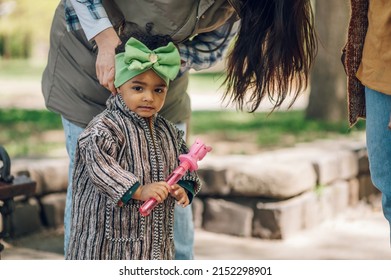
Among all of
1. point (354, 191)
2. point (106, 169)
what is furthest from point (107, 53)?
point (354, 191)

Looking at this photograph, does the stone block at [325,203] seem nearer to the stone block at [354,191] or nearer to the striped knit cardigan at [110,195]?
the stone block at [354,191]

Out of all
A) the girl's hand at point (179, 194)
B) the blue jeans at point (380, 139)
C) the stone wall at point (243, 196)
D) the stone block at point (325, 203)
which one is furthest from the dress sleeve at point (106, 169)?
the stone block at point (325, 203)

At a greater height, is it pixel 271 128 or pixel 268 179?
pixel 271 128

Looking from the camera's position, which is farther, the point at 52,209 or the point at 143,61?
the point at 52,209

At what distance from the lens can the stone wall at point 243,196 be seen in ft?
15.6

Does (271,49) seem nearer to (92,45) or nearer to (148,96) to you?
(148,96)

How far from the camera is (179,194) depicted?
2.68 meters

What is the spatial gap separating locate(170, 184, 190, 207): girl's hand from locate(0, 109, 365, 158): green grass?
2.72 metres

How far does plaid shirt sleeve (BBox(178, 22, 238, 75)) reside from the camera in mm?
3039

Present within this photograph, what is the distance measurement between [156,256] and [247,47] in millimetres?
752

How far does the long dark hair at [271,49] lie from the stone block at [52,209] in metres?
2.08

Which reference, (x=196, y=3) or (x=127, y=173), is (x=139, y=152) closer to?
(x=127, y=173)

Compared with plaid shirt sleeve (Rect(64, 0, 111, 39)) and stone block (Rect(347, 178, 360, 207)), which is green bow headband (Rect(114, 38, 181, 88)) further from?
stone block (Rect(347, 178, 360, 207))

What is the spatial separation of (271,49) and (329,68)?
172 inches
